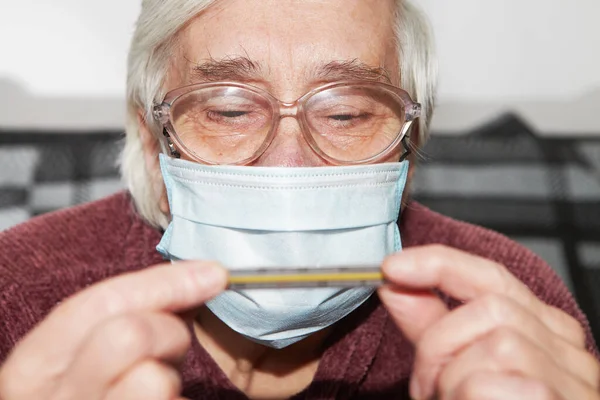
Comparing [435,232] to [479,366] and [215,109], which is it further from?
[479,366]

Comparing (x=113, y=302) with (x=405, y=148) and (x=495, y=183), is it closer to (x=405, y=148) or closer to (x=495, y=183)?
(x=405, y=148)

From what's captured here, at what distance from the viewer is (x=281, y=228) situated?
0.87 metres

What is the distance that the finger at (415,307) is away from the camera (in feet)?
2.32

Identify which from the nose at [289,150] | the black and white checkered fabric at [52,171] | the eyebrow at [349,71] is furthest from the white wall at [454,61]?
the nose at [289,150]

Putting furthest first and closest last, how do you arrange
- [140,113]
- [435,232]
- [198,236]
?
[435,232]
[140,113]
[198,236]

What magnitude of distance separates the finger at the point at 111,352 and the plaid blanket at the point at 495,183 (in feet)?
3.07

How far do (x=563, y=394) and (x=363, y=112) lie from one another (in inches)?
22.0

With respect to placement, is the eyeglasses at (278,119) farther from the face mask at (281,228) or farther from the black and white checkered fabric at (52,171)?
the black and white checkered fabric at (52,171)

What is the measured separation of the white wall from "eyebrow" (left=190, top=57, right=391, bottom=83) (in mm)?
814

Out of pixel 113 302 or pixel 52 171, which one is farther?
pixel 52 171

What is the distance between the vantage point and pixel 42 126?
172 centimetres

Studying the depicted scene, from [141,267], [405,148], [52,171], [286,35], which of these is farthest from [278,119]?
[52,171]

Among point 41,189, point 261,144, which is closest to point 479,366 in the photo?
point 261,144

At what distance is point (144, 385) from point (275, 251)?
12.3 inches
